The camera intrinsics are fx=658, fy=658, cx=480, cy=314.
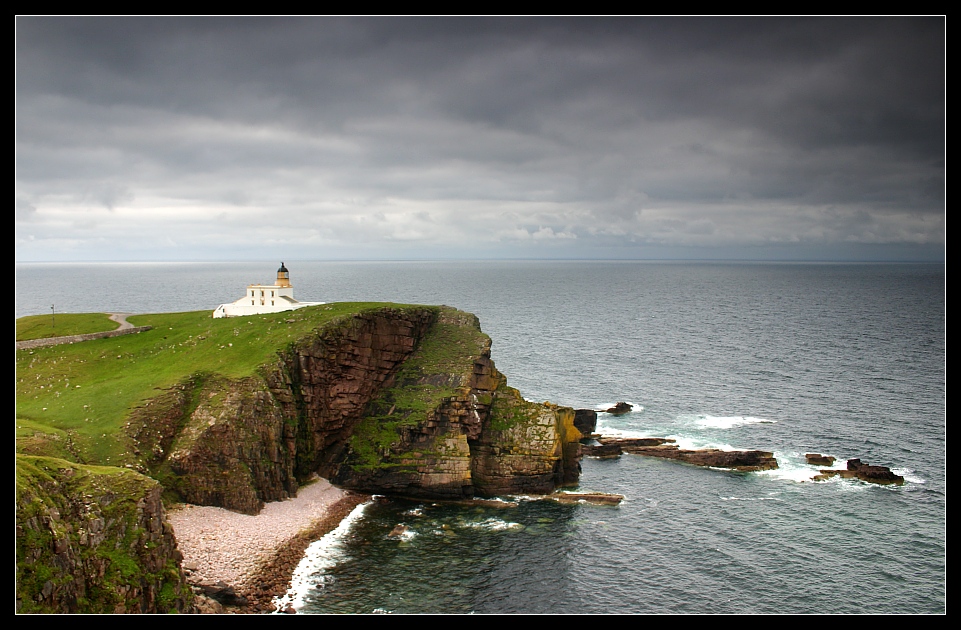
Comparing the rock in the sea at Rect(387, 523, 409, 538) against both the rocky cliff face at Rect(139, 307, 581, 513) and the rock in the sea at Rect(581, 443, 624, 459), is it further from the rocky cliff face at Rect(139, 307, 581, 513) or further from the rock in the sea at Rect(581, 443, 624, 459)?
the rock in the sea at Rect(581, 443, 624, 459)

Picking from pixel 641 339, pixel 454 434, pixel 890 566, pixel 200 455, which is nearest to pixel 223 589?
pixel 200 455

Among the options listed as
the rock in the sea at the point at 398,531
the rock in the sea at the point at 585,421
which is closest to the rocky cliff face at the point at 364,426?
the rock in the sea at the point at 398,531

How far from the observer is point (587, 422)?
7894 centimetres

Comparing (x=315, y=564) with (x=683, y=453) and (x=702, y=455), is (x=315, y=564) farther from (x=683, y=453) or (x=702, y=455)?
(x=702, y=455)

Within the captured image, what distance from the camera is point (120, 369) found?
65.2m

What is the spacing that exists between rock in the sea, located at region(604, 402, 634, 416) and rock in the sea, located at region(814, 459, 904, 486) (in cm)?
2754

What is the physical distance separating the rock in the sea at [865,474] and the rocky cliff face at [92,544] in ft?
186

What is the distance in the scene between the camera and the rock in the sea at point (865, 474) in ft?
203

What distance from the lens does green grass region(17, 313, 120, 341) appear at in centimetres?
7644

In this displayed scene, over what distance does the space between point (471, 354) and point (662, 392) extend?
41.2m

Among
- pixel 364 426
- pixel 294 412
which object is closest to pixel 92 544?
pixel 294 412

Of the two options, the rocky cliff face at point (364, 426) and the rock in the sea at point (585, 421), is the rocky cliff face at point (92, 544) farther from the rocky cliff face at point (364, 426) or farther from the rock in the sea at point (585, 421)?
the rock in the sea at point (585, 421)

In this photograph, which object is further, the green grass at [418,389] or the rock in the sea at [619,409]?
the rock in the sea at [619,409]

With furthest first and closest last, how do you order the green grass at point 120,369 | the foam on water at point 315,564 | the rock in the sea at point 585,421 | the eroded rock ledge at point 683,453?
1. the rock in the sea at point 585,421
2. the eroded rock ledge at point 683,453
3. the green grass at point 120,369
4. the foam on water at point 315,564
